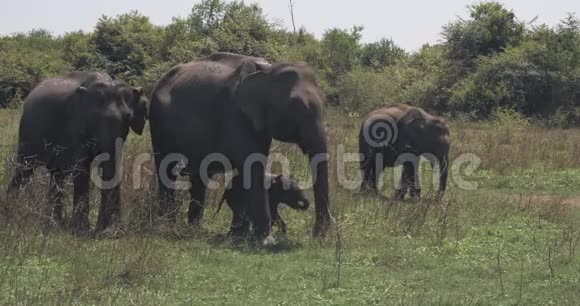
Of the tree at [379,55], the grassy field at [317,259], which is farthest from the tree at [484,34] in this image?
the grassy field at [317,259]

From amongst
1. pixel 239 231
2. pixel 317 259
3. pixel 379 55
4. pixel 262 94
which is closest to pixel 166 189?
pixel 239 231

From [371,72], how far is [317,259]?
109ft

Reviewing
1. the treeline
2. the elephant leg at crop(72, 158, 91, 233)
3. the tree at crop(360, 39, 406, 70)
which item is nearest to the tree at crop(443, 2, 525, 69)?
the treeline

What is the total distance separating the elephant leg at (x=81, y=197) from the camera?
10.6 metres

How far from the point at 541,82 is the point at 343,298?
31.7 m

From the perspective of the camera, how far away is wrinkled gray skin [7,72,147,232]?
35.0 feet

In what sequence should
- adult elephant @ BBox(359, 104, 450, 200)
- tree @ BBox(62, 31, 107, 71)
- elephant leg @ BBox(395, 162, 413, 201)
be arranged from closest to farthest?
elephant leg @ BBox(395, 162, 413, 201)
adult elephant @ BBox(359, 104, 450, 200)
tree @ BBox(62, 31, 107, 71)

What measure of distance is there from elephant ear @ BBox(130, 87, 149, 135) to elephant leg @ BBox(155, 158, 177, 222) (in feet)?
2.24

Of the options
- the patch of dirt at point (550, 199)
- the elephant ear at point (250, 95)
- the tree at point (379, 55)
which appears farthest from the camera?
the tree at point (379, 55)

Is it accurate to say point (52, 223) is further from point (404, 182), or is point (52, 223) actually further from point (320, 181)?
point (404, 182)

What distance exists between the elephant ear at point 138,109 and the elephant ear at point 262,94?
1447 mm

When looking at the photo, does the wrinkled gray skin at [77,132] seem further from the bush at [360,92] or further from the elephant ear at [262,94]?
the bush at [360,92]

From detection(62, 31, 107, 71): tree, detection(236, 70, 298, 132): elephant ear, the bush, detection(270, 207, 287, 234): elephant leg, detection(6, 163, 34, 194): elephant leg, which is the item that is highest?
detection(62, 31, 107, 71): tree

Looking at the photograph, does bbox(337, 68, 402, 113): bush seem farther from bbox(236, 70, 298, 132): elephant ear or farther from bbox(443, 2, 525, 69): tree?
bbox(236, 70, 298, 132): elephant ear
